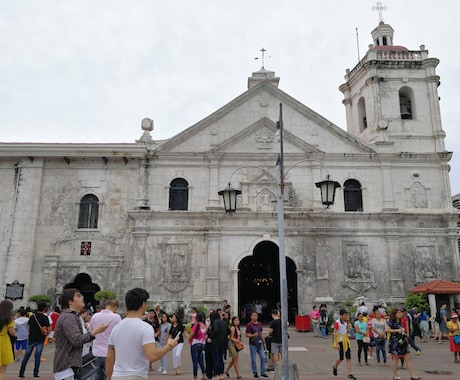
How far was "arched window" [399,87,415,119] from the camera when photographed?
28812 mm

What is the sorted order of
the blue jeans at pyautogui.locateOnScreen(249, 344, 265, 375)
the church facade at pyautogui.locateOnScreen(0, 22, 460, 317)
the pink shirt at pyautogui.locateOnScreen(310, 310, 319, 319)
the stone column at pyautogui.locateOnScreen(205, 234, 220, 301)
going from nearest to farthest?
1. the blue jeans at pyautogui.locateOnScreen(249, 344, 265, 375)
2. the pink shirt at pyautogui.locateOnScreen(310, 310, 319, 319)
3. the stone column at pyautogui.locateOnScreen(205, 234, 220, 301)
4. the church facade at pyautogui.locateOnScreen(0, 22, 460, 317)

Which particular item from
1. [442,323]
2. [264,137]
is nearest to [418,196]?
[442,323]

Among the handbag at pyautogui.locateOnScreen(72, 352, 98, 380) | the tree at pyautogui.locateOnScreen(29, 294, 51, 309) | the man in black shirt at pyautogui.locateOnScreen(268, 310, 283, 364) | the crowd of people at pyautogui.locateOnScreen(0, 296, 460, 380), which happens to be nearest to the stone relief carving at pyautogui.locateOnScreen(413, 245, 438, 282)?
the crowd of people at pyautogui.locateOnScreen(0, 296, 460, 380)

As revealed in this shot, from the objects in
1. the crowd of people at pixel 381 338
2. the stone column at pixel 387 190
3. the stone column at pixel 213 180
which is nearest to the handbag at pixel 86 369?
the crowd of people at pixel 381 338

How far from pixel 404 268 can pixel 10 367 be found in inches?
795

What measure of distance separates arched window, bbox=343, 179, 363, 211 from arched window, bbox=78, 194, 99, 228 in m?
14.9

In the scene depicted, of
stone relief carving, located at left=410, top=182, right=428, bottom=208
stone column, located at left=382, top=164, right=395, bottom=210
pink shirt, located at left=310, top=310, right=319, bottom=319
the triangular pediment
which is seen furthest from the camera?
the triangular pediment

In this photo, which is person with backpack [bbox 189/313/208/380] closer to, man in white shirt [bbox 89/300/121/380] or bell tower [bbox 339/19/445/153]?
man in white shirt [bbox 89/300/121/380]

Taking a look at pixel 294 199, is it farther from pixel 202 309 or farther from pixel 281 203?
pixel 281 203

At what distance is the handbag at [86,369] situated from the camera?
6336 millimetres

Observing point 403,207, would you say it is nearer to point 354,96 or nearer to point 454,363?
point 354,96

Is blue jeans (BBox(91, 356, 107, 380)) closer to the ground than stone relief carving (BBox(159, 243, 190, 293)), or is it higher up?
closer to the ground

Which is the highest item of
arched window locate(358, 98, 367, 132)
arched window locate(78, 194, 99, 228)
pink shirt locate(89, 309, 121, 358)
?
arched window locate(358, 98, 367, 132)

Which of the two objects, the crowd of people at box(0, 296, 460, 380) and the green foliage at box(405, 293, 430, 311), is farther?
the green foliage at box(405, 293, 430, 311)
